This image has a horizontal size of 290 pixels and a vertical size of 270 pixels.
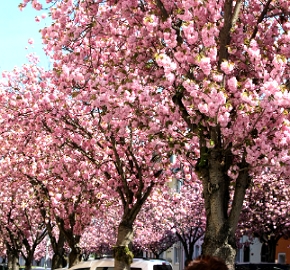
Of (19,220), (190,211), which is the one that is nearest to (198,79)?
(19,220)

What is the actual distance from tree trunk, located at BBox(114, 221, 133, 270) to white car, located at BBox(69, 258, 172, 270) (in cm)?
26

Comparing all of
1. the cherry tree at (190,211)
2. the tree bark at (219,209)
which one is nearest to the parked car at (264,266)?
the tree bark at (219,209)

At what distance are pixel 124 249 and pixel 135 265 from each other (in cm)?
48

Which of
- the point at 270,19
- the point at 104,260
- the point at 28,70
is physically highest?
the point at 28,70

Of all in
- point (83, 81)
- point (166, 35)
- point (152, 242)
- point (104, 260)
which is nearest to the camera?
point (166, 35)

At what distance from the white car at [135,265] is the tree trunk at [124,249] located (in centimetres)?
26

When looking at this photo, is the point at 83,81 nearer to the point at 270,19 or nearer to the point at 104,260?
the point at 270,19

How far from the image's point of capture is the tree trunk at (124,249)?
16.1m

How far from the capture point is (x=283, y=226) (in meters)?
34.8

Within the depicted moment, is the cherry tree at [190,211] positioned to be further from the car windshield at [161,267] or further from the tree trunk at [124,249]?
the car windshield at [161,267]

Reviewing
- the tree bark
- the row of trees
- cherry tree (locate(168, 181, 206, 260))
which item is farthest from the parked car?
cherry tree (locate(168, 181, 206, 260))

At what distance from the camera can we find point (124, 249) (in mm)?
16469

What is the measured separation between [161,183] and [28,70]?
5989mm

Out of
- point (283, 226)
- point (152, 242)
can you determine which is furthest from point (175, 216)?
point (152, 242)
